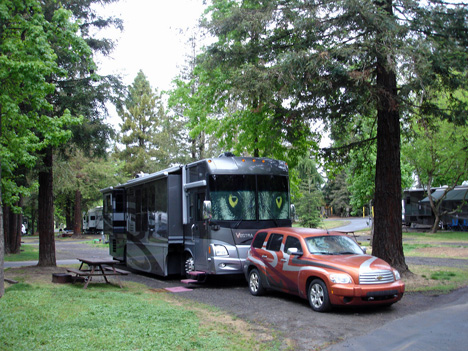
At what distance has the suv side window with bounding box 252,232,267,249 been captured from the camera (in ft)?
36.7

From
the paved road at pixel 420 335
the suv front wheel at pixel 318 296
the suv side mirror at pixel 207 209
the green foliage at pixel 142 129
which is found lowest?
the paved road at pixel 420 335

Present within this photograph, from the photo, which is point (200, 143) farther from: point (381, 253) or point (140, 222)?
point (381, 253)

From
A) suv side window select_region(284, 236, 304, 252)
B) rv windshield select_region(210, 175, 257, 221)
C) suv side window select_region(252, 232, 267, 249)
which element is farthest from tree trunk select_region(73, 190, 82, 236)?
suv side window select_region(284, 236, 304, 252)

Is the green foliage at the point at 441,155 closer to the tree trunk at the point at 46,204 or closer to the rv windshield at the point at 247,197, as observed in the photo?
the rv windshield at the point at 247,197

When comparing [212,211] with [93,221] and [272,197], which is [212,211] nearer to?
[272,197]

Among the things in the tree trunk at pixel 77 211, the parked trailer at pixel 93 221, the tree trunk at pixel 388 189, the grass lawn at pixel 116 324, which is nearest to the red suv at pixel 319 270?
the grass lawn at pixel 116 324

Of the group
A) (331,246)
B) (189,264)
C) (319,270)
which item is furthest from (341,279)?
(189,264)

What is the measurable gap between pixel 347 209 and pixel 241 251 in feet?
251

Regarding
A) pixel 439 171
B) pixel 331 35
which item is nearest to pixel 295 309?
pixel 331 35

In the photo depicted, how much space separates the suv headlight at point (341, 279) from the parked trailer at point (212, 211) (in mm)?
3744

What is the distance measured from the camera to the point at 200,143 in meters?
36.9

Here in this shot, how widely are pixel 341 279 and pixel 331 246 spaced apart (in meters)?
1.41

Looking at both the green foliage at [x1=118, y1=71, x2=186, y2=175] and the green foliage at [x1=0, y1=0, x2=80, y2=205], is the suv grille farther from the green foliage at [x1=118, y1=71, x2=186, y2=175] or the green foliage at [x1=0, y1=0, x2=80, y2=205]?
the green foliage at [x1=118, y1=71, x2=186, y2=175]

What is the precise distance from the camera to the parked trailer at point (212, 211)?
1201cm
